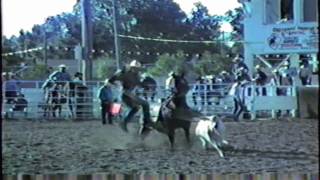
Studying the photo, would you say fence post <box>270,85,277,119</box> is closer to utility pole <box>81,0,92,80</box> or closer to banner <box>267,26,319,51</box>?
banner <box>267,26,319,51</box>

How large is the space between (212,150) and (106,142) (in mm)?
703

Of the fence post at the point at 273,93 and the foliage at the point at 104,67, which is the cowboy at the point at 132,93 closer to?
the foliage at the point at 104,67

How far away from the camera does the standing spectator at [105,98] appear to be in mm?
4262

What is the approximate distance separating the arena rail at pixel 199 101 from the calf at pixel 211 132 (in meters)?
0.07

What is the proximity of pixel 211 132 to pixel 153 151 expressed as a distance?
0.40 m

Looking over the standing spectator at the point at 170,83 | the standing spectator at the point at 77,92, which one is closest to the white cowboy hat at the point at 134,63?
the standing spectator at the point at 170,83

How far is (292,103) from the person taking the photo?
170 inches

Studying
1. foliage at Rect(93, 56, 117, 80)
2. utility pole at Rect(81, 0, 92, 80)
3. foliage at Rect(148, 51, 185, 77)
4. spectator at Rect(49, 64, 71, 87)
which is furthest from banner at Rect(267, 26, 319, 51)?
spectator at Rect(49, 64, 71, 87)

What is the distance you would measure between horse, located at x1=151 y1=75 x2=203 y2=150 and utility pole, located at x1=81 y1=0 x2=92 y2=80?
54cm

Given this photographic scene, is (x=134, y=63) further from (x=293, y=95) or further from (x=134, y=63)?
(x=293, y=95)

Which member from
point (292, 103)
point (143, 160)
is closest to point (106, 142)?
point (143, 160)

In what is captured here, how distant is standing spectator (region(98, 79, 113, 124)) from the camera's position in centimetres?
426

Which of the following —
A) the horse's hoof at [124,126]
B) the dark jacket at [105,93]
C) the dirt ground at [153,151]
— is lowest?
the dirt ground at [153,151]

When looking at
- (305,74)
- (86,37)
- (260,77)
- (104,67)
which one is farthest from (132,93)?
(305,74)
